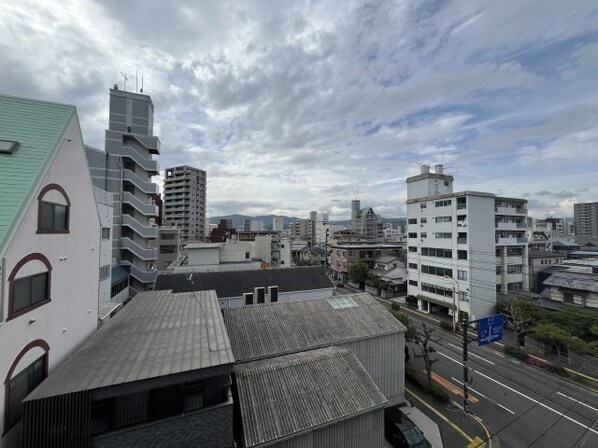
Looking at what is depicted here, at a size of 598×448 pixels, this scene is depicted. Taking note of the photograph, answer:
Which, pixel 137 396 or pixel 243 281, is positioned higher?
pixel 137 396

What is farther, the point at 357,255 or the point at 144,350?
the point at 357,255

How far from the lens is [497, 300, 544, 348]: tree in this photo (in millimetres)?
27203

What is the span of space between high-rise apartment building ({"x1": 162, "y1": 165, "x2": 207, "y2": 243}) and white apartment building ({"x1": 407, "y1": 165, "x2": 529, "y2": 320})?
2665 inches

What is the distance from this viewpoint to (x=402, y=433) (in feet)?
45.3

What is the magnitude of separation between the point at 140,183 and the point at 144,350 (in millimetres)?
31991

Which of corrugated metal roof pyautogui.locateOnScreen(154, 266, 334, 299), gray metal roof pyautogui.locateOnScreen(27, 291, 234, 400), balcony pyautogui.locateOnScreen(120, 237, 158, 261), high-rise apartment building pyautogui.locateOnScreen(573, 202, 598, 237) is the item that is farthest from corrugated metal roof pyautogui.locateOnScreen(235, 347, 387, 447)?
high-rise apartment building pyautogui.locateOnScreen(573, 202, 598, 237)

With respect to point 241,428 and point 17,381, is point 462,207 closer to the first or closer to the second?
point 241,428

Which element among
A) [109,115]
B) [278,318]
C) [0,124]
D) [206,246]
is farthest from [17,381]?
[109,115]

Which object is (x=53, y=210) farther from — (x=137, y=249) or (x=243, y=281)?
(x=137, y=249)

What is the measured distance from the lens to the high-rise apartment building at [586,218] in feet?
399

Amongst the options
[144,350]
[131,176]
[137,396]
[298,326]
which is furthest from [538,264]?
[131,176]

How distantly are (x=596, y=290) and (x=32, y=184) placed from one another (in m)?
48.1

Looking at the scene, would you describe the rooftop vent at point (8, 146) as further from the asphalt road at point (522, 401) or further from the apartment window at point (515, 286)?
the apartment window at point (515, 286)

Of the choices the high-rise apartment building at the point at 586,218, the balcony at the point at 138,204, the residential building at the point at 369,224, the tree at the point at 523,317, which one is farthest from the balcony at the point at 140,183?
the high-rise apartment building at the point at 586,218
